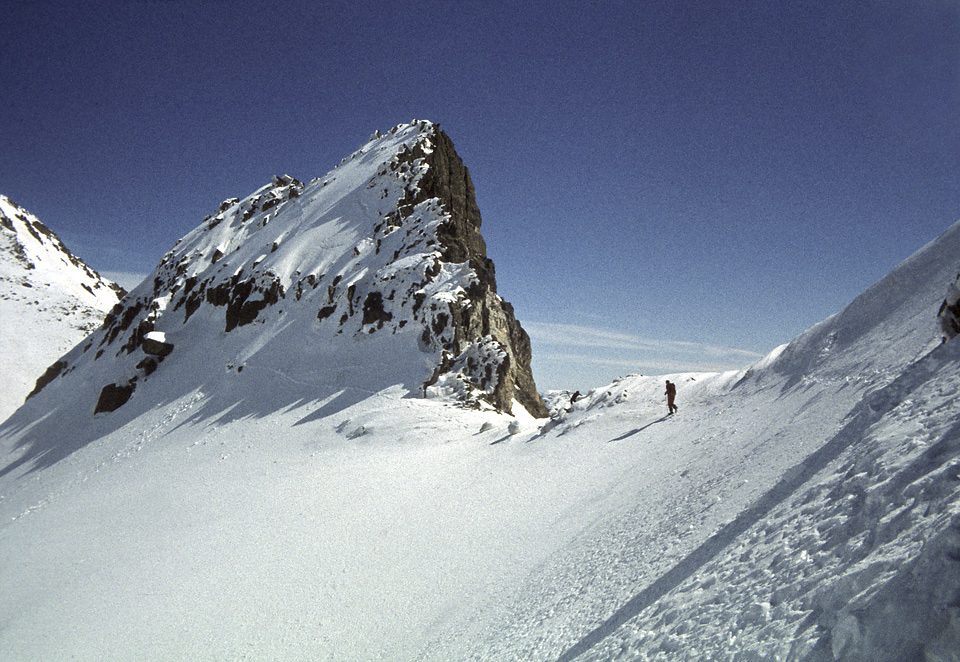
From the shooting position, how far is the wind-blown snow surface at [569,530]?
12.5ft

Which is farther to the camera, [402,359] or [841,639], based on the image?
[402,359]

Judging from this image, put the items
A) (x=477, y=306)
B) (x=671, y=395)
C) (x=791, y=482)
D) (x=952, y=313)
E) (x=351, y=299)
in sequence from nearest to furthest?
(x=791, y=482)
(x=952, y=313)
(x=671, y=395)
(x=477, y=306)
(x=351, y=299)

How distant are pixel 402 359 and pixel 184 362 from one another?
18.1 m

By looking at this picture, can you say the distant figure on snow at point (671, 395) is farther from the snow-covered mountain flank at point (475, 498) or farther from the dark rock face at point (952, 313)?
the dark rock face at point (952, 313)

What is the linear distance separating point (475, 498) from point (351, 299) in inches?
687

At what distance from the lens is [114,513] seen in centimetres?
1705

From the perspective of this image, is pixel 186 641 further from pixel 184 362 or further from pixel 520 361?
pixel 184 362

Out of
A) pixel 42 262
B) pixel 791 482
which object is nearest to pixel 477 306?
pixel 791 482

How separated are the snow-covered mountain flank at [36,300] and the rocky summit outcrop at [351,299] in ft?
71.6

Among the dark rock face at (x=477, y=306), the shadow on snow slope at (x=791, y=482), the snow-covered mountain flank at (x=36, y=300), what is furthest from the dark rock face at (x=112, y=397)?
the shadow on snow slope at (x=791, y=482)

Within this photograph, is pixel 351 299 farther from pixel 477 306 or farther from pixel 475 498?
pixel 475 498

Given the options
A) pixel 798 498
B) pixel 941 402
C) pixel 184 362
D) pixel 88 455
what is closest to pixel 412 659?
pixel 798 498

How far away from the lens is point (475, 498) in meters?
12.4

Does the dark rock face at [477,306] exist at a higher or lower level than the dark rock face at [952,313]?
higher
